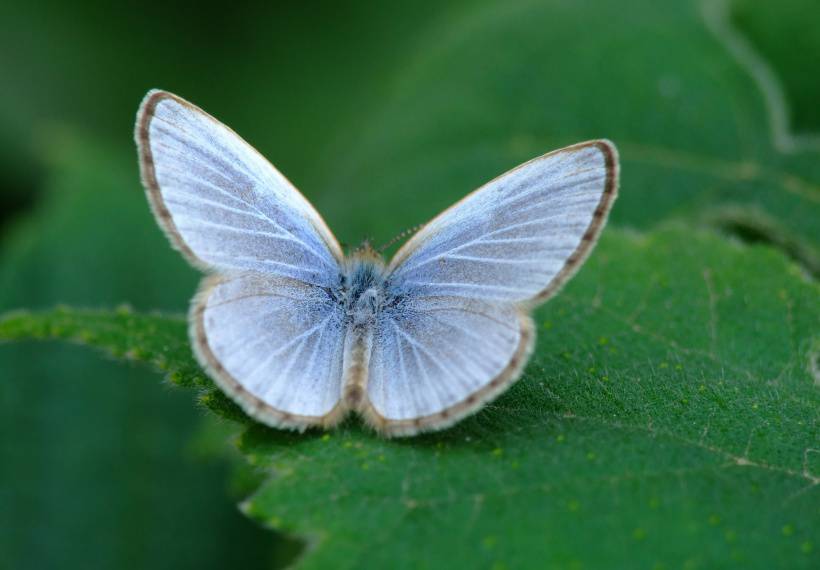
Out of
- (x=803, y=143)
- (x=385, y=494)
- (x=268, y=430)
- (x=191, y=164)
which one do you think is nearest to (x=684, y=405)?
(x=385, y=494)

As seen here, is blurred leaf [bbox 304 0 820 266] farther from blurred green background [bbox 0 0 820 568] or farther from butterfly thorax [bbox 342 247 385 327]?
butterfly thorax [bbox 342 247 385 327]

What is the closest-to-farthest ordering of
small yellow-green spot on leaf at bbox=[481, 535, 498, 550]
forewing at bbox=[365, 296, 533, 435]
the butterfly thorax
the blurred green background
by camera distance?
small yellow-green spot on leaf at bbox=[481, 535, 498, 550], forewing at bbox=[365, 296, 533, 435], the butterfly thorax, the blurred green background

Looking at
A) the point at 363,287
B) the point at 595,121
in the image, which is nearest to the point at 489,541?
the point at 363,287

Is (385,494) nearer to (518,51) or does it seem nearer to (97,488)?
(97,488)

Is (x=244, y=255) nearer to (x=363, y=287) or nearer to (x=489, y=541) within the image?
(x=363, y=287)

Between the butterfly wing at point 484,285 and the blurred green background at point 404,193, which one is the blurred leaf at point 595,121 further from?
the butterfly wing at point 484,285

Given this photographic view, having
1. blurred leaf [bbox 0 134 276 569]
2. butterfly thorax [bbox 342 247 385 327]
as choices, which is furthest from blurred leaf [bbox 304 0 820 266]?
butterfly thorax [bbox 342 247 385 327]
